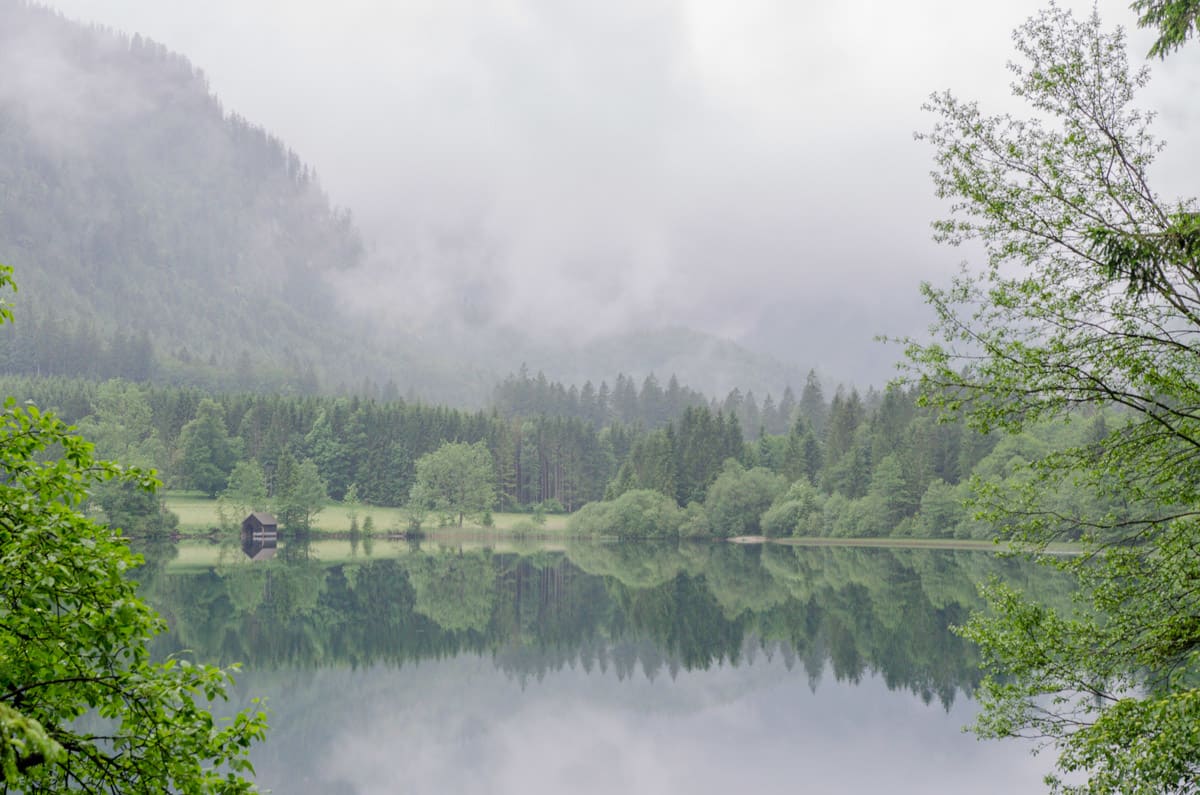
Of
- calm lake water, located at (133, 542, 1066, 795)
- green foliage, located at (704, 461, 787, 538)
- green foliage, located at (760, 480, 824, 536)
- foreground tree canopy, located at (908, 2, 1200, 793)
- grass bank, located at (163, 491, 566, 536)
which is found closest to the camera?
foreground tree canopy, located at (908, 2, 1200, 793)

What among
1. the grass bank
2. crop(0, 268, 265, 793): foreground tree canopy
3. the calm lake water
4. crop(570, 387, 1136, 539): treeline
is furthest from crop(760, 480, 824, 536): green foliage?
crop(0, 268, 265, 793): foreground tree canopy

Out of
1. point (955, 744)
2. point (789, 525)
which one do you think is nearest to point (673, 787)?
point (955, 744)

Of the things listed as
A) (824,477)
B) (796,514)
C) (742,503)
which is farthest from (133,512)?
(824,477)

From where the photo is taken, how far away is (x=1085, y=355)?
39.8 feet

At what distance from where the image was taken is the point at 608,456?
176625 millimetres

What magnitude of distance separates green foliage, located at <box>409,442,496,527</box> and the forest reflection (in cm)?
4621

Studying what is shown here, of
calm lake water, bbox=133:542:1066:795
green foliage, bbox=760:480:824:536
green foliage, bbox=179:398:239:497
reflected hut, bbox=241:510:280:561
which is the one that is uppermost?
green foliage, bbox=179:398:239:497

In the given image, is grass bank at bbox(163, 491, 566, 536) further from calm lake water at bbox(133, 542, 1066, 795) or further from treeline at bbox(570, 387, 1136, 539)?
calm lake water at bbox(133, 542, 1066, 795)

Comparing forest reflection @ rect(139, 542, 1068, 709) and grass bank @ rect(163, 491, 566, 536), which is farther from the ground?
grass bank @ rect(163, 491, 566, 536)

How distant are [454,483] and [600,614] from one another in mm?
81830

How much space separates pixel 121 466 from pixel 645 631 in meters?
45.9

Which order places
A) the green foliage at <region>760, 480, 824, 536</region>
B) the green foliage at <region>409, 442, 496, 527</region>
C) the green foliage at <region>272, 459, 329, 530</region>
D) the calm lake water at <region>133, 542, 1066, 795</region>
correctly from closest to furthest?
the calm lake water at <region>133, 542, 1066, 795</region>
the green foliage at <region>272, 459, 329, 530</region>
the green foliage at <region>760, 480, 824, 536</region>
the green foliage at <region>409, 442, 496, 527</region>

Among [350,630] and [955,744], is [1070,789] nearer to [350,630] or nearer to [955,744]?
[955,744]

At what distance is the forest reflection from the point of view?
144 feet
